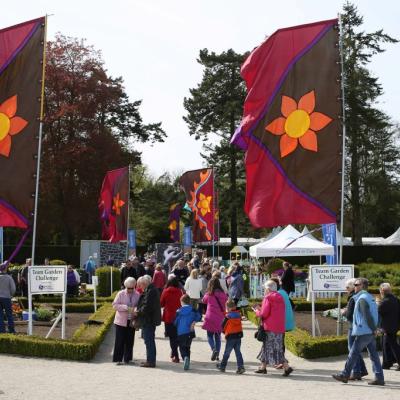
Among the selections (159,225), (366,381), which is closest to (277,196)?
(366,381)

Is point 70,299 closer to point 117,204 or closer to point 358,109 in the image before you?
point 117,204

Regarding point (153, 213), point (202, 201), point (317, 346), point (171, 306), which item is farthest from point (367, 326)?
point (153, 213)

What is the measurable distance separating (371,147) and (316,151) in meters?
39.2

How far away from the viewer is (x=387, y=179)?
58.0 meters

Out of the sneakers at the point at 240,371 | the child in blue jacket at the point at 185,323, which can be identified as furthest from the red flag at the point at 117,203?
the sneakers at the point at 240,371

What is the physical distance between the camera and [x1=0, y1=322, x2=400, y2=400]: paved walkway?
34.6 ft

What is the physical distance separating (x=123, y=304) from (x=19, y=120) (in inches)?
179

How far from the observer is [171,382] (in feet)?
38.7

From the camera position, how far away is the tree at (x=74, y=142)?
52844 millimetres

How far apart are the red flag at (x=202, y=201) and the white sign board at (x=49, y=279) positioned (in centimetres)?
1550

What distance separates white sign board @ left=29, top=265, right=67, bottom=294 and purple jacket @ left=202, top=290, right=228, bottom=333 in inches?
118

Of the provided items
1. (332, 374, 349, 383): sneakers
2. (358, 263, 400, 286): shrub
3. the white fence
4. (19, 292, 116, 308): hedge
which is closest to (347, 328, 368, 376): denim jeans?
(332, 374, 349, 383): sneakers

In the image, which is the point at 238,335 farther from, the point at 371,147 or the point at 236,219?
the point at 236,219

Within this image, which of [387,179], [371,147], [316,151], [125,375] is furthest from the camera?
[387,179]
